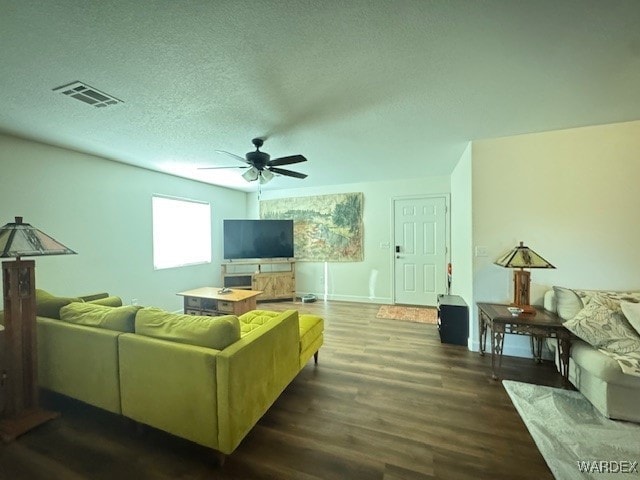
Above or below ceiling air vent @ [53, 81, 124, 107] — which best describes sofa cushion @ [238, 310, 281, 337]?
below

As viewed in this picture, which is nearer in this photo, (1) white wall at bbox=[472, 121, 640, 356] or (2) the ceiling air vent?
(2) the ceiling air vent

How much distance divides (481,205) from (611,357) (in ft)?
5.46

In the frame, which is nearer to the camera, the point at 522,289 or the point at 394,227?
the point at 522,289

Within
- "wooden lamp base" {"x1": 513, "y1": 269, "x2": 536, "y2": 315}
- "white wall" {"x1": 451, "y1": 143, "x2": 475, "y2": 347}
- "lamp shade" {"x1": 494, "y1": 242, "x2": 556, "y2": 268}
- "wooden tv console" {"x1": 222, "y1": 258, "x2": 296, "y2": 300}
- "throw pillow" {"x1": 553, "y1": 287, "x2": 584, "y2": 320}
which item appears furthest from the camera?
"wooden tv console" {"x1": 222, "y1": 258, "x2": 296, "y2": 300}

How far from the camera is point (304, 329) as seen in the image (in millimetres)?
2465

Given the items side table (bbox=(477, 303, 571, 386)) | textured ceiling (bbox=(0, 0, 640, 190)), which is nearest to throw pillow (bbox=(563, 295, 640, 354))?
side table (bbox=(477, 303, 571, 386))

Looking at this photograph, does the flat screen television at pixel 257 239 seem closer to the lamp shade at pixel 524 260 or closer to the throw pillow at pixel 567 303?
the lamp shade at pixel 524 260

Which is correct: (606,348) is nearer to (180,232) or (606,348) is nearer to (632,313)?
(632,313)

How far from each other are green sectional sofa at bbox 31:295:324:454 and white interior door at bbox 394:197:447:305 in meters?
3.47

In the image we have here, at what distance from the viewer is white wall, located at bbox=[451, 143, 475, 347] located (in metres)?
3.05

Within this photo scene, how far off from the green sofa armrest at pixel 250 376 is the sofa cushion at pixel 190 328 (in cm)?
8

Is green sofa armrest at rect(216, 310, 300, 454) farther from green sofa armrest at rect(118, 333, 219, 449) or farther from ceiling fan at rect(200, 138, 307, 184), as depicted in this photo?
ceiling fan at rect(200, 138, 307, 184)

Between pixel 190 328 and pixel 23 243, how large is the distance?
4.30ft

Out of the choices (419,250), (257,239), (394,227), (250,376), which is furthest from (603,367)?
(257,239)
